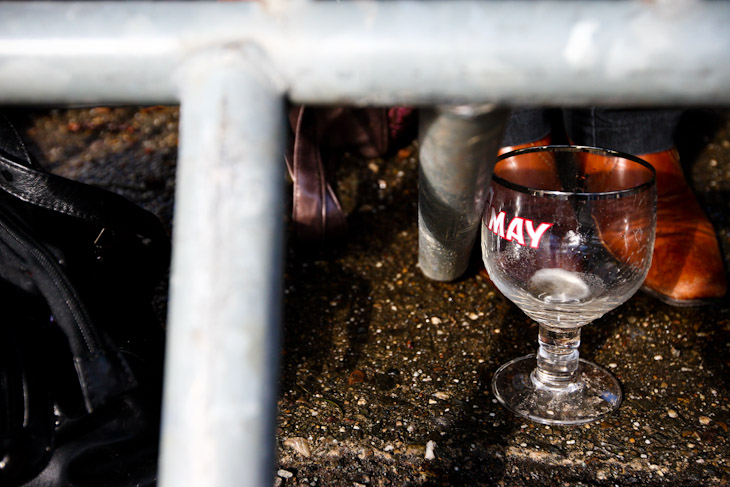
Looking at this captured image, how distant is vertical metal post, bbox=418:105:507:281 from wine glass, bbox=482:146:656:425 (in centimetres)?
35

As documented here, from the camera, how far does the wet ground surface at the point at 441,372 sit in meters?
0.98

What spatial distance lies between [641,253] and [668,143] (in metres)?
0.71

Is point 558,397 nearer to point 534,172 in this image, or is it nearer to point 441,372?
point 441,372

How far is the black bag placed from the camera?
28.9 inches

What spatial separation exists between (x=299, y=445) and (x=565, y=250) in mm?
482

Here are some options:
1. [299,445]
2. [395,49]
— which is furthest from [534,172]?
[395,49]

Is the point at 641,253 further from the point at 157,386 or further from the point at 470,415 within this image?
the point at 157,386

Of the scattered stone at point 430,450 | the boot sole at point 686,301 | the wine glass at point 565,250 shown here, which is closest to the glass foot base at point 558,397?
the wine glass at point 565,250

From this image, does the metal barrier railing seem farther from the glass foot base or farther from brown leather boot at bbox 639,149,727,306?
brown leather boot at bbox 639,149,727,306

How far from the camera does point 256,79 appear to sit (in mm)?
427

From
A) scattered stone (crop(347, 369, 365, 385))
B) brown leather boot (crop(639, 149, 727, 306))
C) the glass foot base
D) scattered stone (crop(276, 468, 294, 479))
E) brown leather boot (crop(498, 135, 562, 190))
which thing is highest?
brown leather boot (crop(498, 135, 562, 190))

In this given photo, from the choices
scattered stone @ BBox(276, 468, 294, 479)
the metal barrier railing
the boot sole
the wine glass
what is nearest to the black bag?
scattered stone @ BBox(276, 468, 294, 479)

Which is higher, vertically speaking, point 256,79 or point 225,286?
point 256,79

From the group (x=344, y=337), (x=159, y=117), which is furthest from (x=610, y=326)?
(x=159, y=117)
